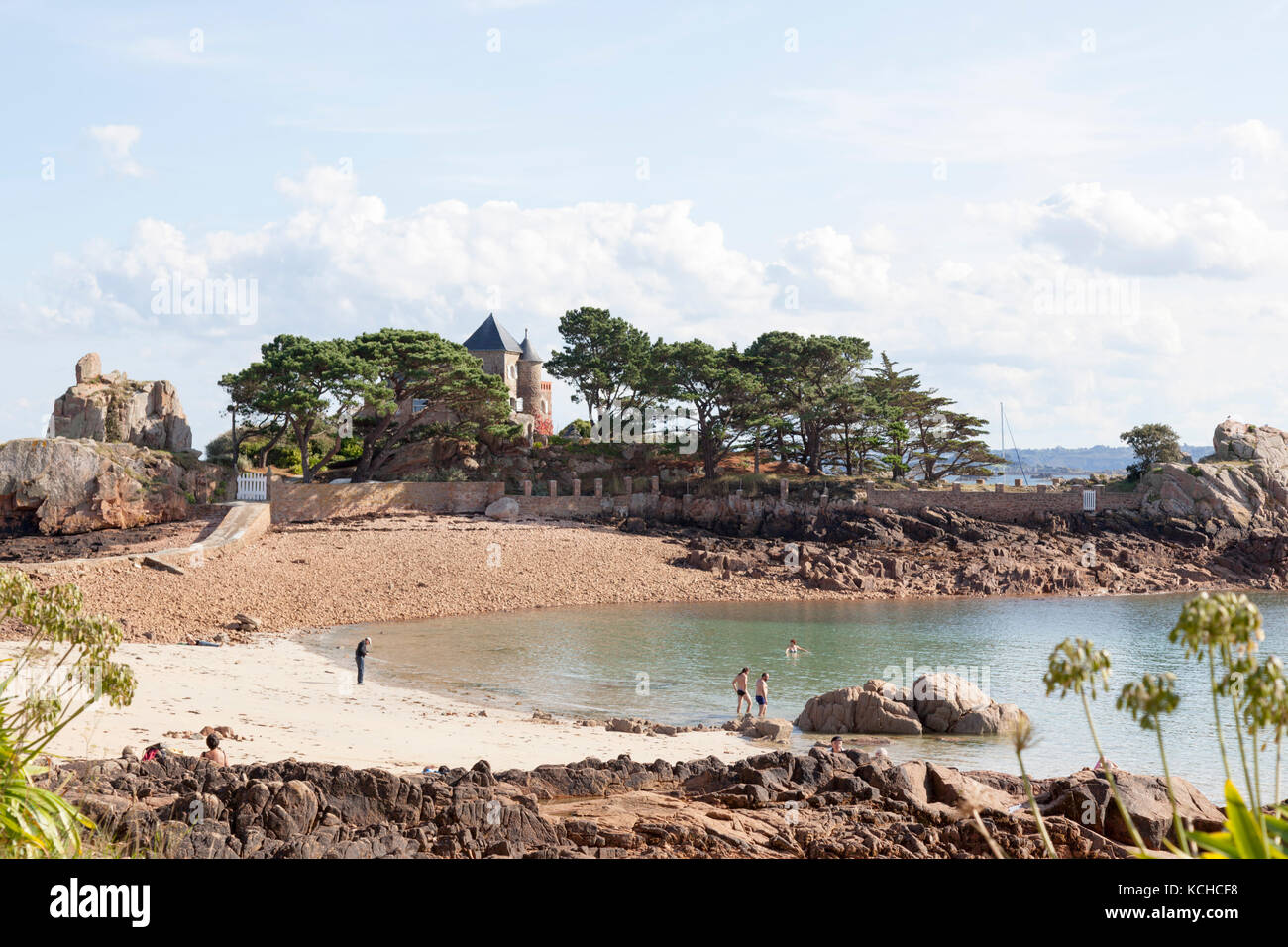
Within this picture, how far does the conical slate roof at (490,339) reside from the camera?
54.7 m

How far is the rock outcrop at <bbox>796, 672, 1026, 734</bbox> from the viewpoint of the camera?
16.5 meters

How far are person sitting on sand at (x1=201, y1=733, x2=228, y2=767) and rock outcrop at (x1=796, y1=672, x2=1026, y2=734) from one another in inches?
373

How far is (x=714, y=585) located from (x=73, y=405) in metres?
25.8

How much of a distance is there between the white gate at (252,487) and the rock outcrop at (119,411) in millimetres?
2982

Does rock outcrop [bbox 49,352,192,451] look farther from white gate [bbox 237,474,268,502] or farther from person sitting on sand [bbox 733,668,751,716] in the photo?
person sitting on sand [bbox 733,668,751,716]

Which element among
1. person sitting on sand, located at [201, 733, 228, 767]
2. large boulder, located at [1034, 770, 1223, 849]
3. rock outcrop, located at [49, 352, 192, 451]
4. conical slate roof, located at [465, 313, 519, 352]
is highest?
conical slate roof, located at [465, 313, 519, 352]

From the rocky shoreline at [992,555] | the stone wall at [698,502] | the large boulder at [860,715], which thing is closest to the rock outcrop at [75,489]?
the stone wall at [698,502]

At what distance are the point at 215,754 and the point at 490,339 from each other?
4529 cm

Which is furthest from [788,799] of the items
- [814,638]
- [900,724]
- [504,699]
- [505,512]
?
[505,512]

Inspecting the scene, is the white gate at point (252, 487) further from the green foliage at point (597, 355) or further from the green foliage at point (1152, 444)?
the green foliage at point (1152, 444)

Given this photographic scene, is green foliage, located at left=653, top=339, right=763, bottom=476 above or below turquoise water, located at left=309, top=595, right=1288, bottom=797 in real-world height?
above

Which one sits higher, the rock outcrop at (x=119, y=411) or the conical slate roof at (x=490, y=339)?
the conical slate roof at (x=490, y=339)

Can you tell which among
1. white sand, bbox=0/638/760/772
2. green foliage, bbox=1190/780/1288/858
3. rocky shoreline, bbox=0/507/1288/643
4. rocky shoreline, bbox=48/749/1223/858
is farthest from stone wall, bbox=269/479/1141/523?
green foliage, bbox=1190/780/1288/858
